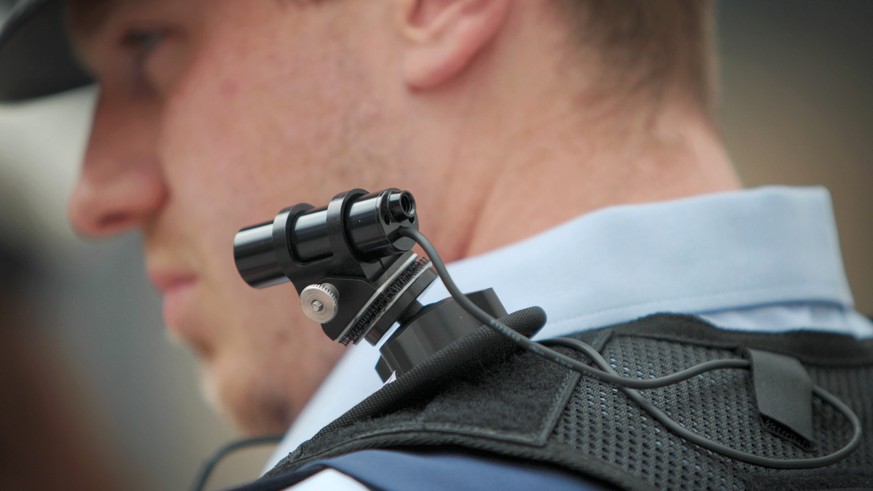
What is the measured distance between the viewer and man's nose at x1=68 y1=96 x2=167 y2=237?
28.2 inches

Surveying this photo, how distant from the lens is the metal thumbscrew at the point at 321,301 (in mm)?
323

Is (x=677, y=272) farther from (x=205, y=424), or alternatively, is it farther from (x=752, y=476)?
(x=205, y=424)

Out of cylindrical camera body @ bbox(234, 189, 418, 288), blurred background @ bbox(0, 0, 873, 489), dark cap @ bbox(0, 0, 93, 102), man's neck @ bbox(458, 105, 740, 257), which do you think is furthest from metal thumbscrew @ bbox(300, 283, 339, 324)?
blurred background @ bbox(0, 0, 873, 489)

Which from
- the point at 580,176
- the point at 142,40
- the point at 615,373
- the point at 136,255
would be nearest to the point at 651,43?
the point at 580,176

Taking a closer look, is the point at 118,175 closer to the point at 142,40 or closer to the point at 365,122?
the point at 142,40

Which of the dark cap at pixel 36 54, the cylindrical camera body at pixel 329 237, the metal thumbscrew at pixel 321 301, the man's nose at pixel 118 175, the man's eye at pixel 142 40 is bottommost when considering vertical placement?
the metal thumbscrew at pixel 321 301

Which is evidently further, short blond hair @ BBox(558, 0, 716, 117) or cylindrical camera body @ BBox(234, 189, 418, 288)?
short blond hair @ BBox(558, 0, 716, 117)

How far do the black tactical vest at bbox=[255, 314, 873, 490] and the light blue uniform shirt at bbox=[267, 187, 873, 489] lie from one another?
0.11ft

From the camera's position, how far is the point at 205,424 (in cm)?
114

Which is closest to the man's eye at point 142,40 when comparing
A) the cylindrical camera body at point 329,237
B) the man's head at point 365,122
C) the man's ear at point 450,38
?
the man's head at point 365,122

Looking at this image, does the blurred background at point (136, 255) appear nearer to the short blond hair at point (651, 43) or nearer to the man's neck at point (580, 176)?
the short blond hair at point (651, 43)

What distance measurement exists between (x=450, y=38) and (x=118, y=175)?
0.38m

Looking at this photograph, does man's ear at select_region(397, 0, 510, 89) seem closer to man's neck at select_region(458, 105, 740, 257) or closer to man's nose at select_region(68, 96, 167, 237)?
man's neck at select_region(458, 105, 740, 257)

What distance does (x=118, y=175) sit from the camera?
74 centimetres
